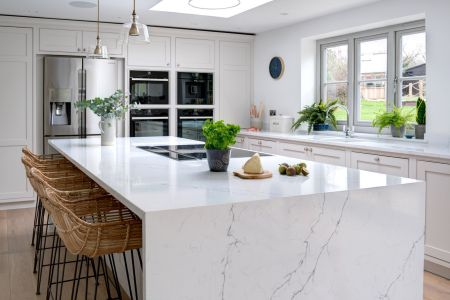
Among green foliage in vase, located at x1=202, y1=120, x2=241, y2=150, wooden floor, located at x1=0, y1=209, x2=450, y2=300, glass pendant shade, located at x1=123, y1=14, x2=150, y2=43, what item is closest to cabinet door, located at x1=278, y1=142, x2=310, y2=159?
wooden floor, located at x1=0, y1=209, x2=450, y2=300

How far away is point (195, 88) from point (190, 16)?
4.00 feet

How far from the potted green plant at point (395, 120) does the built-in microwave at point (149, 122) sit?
2.86 metres

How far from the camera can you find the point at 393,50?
196 inches

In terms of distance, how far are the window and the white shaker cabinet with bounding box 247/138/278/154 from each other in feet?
2.97

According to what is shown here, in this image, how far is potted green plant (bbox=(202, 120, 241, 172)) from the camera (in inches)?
99.0

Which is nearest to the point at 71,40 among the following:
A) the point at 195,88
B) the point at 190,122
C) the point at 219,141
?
the point at 195,88

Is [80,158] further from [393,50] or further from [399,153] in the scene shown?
[393,50]

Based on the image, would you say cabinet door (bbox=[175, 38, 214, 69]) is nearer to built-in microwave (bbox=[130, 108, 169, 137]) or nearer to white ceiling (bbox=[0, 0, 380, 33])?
white ceiling (bbox=[0, 0, 380, 33])

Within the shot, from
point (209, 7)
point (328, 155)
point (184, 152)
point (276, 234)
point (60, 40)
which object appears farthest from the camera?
point (60, 40)

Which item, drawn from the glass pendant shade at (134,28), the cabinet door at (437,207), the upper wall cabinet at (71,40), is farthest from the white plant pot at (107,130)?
the cabinet door at (437,207)

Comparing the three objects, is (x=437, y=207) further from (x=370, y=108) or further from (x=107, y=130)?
(x=107, y=130)

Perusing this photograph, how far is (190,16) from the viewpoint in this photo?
18.5ft

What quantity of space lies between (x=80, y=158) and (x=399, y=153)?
2.48 meters

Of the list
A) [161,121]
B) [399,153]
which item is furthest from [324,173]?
[161,121]
